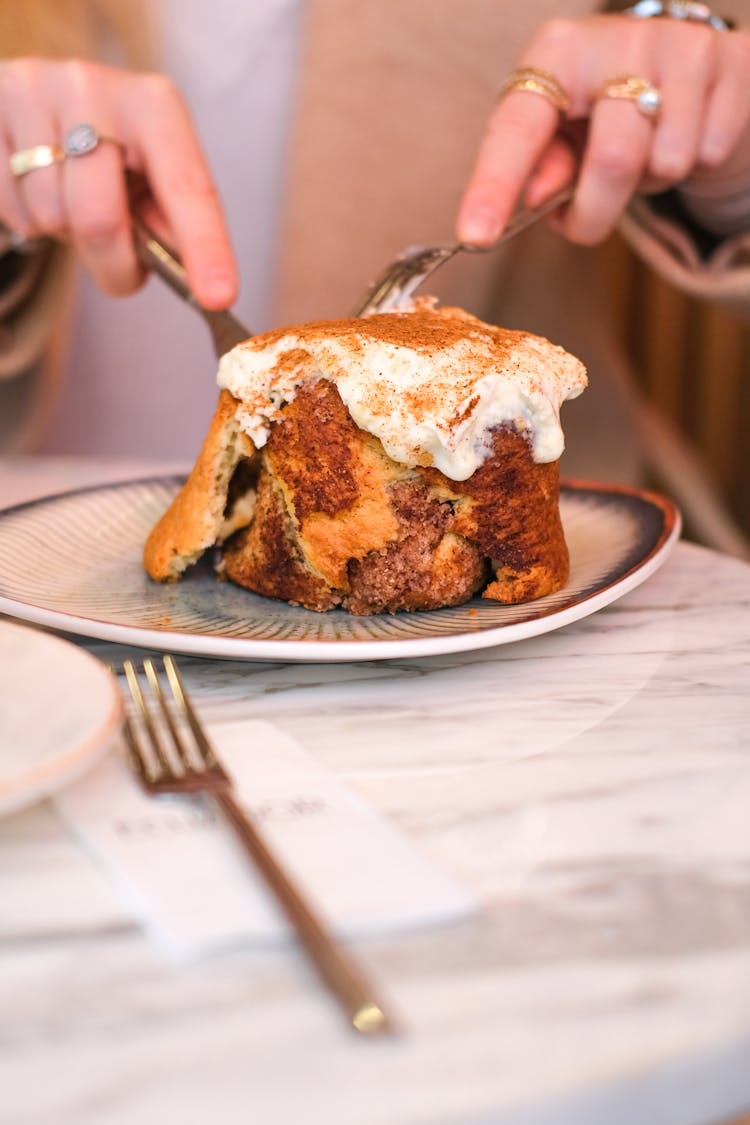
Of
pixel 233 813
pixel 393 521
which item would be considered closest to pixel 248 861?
pixel 233 813

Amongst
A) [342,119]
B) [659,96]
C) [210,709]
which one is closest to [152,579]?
[210,709]

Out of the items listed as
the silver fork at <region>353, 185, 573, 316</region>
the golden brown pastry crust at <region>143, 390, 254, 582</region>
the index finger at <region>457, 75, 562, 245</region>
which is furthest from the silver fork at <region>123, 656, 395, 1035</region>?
the index finger at <region>457, 75, 562, 245</region>

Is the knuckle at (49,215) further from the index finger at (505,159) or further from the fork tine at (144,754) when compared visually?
the fork tine at (144,754)

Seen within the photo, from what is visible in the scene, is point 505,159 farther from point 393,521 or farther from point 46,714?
point 46,714

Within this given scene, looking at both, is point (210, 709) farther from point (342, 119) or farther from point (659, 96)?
point (342, 119)

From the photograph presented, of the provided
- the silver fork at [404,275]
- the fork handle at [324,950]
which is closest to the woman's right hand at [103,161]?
the silver fork at [404,275]

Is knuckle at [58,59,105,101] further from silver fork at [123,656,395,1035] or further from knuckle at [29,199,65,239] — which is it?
silver fork at [123,656,395,1035]

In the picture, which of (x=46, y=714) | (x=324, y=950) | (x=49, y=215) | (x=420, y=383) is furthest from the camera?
(x=49, y=215)
